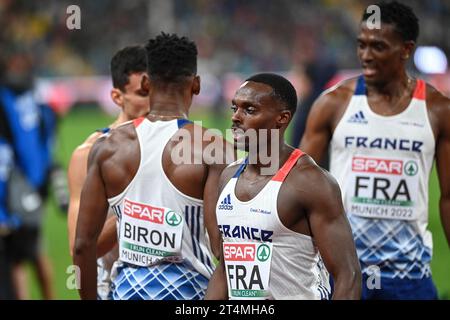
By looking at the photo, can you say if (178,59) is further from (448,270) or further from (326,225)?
(448,270)

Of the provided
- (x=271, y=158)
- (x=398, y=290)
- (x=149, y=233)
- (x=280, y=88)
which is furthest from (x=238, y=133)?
(x=398, y=290)

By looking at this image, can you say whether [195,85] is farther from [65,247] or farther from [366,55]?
[65,247]

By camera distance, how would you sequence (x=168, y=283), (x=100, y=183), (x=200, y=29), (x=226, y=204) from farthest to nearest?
1. (x=200, y=29)
2. (x=100, y=183)
3. (x=168, y=283)
4. (x=226, y=204)

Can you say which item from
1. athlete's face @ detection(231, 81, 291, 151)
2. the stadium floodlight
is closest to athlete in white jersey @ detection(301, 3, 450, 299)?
athlete's face @ detection(231, 81, 291, 151)

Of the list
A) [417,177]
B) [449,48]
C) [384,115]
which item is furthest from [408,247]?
[449,48]

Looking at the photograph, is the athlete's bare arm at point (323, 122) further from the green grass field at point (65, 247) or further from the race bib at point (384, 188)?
the green grass field at point (65, 247)

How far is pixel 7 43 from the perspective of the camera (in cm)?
3300

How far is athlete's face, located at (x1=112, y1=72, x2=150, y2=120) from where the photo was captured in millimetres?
6344

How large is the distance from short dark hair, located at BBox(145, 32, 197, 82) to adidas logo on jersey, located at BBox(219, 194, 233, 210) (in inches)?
36.0

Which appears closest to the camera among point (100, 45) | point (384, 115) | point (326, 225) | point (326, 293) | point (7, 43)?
point (326, 225)

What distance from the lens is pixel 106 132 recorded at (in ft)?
19.9

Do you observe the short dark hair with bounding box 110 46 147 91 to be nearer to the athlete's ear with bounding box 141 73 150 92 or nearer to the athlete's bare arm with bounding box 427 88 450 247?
the athlete's ear with bounding box 141 73 150 92

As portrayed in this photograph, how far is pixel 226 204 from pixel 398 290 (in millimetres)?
2026

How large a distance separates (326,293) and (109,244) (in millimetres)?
1771
